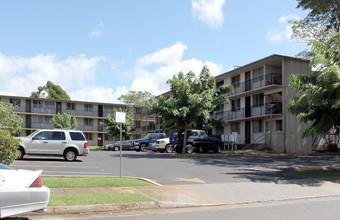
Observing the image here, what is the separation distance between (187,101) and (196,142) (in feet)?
12.0

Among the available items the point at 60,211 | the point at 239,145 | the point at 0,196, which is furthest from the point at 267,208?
the point at 239,145

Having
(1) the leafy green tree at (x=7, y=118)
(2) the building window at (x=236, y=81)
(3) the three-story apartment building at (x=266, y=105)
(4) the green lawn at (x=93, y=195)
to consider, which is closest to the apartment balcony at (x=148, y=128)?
(3) the three-story apartment building at (x=266, y=105)

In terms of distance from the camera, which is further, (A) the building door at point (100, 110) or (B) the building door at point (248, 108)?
(A) the building door at point (100, 110)

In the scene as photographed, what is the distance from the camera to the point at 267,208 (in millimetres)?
8766

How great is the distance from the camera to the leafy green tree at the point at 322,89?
13.6 metres

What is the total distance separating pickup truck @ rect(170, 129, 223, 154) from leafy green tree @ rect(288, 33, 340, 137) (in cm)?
1226

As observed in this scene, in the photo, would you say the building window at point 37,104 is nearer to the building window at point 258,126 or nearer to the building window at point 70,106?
the building window at point 70,106

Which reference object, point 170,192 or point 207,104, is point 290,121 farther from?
point 170,192

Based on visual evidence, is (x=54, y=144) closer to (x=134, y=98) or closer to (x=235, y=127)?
(x=235, y=127)

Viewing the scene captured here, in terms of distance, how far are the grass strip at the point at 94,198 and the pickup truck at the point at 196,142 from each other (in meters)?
17.5

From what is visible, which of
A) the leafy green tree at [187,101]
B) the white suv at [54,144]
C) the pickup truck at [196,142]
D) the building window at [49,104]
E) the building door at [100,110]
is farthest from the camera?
the building door at [100,110]

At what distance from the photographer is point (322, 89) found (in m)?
14.0

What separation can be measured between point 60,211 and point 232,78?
33111mm

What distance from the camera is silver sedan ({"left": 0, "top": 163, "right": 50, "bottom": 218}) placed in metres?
5.68
